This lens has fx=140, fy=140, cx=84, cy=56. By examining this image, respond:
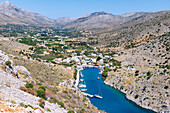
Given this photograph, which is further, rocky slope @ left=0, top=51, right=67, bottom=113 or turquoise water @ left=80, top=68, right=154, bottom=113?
turquoise water @ left=80, top=68, right=154, bottom=113

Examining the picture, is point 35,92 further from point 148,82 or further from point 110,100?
point 148,82

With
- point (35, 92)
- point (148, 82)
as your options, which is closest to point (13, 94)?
point (35, 92)

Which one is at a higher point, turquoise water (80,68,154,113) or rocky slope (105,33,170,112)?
rocky slope (105,33,170,112)

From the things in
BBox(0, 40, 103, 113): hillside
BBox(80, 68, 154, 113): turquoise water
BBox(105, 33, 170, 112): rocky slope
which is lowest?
BBox(80, 68, 154, 113): turquoise water

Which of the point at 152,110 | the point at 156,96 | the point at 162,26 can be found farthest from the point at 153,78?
the point at 162,26

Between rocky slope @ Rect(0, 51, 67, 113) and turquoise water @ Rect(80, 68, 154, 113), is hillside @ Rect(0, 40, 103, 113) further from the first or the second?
turquoise water @ Rect(80, 68, 154, 113)

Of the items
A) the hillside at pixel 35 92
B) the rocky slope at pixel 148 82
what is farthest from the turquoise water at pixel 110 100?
the hillside at pixel 35 92

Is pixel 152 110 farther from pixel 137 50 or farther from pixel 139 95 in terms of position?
pixel 137 50

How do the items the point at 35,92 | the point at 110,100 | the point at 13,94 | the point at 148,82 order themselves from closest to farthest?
1. the point at 13,94
2. the point at 35,92
3. the point at 110,100
4. the point at 148,82

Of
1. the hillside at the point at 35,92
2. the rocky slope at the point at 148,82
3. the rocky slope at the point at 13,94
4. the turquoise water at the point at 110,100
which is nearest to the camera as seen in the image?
the rocky slope at the point at 13,94

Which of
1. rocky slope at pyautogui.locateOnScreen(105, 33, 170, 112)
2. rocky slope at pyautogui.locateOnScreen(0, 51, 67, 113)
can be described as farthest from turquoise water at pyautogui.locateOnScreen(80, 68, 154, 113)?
rocky slope at pyautogui.locateOnScreen(0, 51, 67, 113)

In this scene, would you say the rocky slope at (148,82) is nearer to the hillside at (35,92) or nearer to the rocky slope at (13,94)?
the hillside at (35,92)
